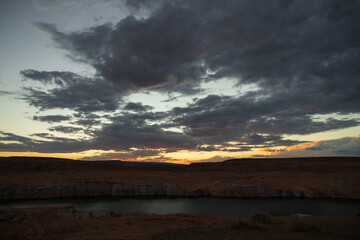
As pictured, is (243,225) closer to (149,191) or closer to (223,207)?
(223,207)

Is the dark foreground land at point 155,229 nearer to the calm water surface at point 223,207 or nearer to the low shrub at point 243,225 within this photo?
the low shrub at point 243,225

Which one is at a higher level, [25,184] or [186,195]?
[25,184]

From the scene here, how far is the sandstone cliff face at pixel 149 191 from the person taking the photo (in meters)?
41.9

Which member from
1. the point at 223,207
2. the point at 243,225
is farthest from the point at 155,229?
the point at 223,207

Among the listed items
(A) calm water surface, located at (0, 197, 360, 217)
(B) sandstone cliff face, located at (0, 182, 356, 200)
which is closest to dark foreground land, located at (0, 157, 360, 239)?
(B) sandstone cliff face, located at (0, 182, 356, 200)

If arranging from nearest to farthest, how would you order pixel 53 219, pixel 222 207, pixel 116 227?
pixel 116 227 → pixel 53 219 → pixel 222 207

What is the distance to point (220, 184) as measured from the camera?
47.4 meters

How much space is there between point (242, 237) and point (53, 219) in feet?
51.8

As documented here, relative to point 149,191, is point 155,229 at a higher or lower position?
higher

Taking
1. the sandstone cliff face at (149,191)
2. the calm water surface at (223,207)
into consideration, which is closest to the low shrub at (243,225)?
the calm water surface at (223,207)

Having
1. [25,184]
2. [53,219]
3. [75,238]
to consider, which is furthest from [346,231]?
[25,184]

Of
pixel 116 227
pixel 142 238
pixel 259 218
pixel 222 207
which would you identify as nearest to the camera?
pixel 142 238

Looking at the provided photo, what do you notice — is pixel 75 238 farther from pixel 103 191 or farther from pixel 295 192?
pixel 295 192

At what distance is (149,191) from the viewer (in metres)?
46.2
